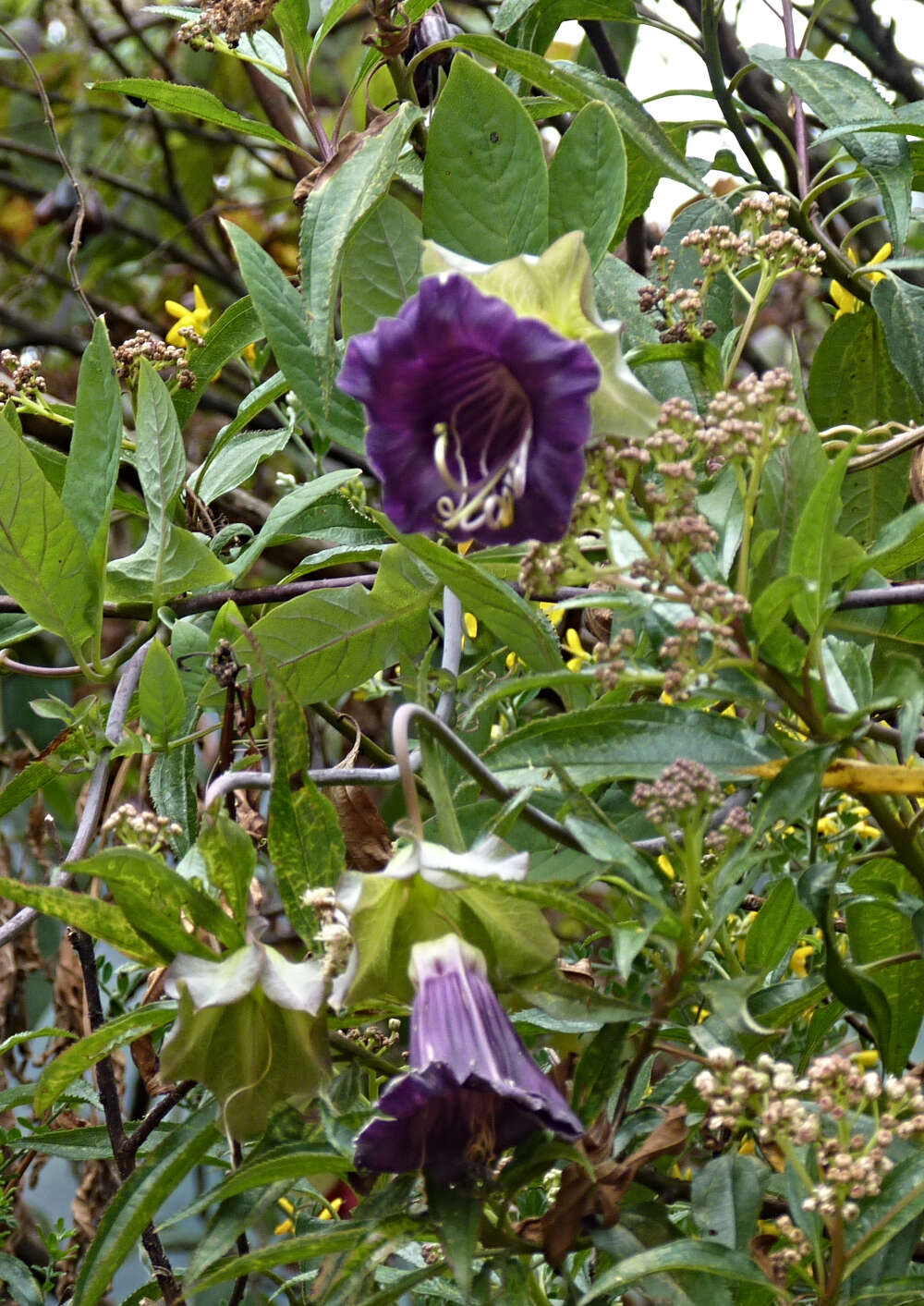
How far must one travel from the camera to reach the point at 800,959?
104cm

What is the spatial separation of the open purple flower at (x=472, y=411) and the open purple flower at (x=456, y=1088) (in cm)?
17

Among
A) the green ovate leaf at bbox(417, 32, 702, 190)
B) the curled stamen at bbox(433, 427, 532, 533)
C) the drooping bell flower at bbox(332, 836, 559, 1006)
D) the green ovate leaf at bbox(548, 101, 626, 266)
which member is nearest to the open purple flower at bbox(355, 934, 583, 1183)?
the drooping bell flower at bbox(332, 836, 559, 1006)

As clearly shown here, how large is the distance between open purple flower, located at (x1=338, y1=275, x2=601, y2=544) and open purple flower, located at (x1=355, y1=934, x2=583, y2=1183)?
0.57 ft

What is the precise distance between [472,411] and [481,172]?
0.17 m

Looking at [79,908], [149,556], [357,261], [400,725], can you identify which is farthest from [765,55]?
[79,908]

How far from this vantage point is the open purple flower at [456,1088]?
1.66 feet

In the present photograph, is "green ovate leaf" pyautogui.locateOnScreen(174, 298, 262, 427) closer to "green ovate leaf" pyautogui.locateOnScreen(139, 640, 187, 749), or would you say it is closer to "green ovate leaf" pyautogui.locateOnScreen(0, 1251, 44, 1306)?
"green ovate leaf" pyautogui.locateOnScreen(139, 640, 187, 749)

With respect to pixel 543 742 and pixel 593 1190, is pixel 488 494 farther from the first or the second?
pixel 593 1190

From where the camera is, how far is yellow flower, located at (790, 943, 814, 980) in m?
1.01

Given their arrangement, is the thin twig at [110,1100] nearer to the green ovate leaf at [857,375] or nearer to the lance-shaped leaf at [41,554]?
the lance-shaped leaf at [41,554]

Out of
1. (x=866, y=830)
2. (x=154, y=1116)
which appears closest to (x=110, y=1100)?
(x=154, y=1116)

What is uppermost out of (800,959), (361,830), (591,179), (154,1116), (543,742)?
(591,179)

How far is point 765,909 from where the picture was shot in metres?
0.76

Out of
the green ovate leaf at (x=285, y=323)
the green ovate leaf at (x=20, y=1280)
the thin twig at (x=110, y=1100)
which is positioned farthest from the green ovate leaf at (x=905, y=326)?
the green ovate leaf at (x=20, y=1280)
